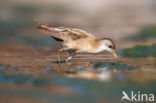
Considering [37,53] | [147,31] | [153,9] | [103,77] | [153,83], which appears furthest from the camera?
[153,9]

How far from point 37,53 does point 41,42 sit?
242 centimetres

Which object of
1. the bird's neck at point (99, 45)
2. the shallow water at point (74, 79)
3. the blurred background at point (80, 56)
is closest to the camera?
the shallow water at point (74, 79)

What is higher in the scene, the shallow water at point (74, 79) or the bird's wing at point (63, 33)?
the bird's wing at point (63, 33)

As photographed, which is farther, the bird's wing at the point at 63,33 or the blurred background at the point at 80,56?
the bird's wing at the point at 63,33

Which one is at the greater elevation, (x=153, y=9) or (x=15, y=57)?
(x=153, y=9)

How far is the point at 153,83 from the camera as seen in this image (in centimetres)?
960

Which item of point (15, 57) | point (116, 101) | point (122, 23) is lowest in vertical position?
point (116, 101)

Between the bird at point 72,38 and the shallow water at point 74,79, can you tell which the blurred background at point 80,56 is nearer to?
the shallow water at point 74,79

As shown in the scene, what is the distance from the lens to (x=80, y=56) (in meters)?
13.8

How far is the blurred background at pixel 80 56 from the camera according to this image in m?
9.15

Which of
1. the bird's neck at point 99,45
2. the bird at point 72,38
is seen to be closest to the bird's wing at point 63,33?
the bird at point 72,38

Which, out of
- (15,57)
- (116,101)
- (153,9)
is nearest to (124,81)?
(116,101)

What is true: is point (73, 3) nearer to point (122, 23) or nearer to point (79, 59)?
point (122, 23)

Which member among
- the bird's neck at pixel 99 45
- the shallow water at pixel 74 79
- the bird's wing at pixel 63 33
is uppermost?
the bird's wing at pixel 63 33
